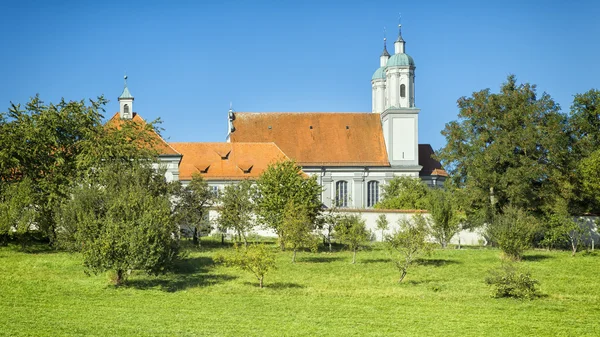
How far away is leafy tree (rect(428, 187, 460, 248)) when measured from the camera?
136 feet

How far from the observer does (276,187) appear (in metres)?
40.7

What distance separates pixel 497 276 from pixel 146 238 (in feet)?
37.9

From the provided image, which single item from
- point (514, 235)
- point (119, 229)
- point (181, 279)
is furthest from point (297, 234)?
point (119, 229)

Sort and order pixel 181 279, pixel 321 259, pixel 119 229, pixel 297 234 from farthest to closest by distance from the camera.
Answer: pixel 321 259 → pixel 297 234 → pixel 181 279 → pixel 119 229

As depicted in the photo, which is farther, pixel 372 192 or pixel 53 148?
pixel 372 192

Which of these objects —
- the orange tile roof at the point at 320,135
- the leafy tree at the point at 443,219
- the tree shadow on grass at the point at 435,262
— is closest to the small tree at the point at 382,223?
the leafy tree at the point at 443,219

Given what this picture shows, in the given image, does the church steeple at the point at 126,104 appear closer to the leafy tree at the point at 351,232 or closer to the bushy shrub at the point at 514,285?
the leafy tree at the point at 351,232

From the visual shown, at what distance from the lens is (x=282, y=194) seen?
40.6 metres

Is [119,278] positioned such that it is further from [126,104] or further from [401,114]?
[401,114]

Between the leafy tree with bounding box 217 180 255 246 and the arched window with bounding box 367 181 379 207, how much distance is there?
25.1 metres

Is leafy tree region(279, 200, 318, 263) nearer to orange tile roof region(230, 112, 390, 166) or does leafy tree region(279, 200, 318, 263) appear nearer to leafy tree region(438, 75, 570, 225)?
leafy tree region(438, 75, 570, 225)

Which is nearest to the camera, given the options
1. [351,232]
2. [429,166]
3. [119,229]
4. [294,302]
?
[294,302]

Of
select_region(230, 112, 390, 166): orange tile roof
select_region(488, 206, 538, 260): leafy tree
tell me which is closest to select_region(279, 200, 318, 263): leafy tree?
select_region(488, 206, 538, 260): leafy tree

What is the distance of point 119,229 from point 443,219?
2082 cm
